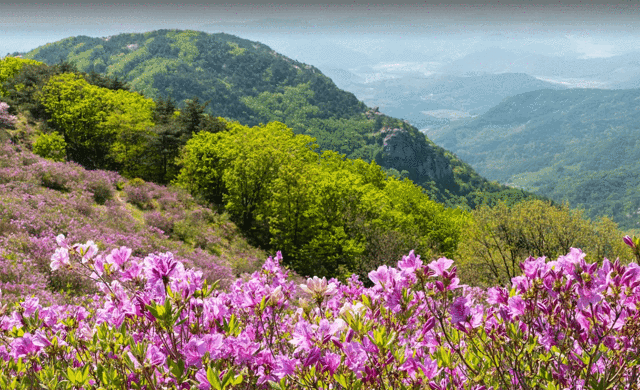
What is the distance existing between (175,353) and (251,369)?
0.58 m

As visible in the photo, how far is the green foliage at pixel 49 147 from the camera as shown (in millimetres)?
28656

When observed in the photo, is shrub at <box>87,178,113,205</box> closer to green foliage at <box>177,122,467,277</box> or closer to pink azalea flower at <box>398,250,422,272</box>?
green foliage at <box>177,122,467,277</box>

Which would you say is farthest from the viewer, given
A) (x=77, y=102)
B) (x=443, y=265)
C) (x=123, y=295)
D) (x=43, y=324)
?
(x=77, y=102)

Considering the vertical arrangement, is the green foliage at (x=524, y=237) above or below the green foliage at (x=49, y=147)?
below

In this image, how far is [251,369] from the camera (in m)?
2.70

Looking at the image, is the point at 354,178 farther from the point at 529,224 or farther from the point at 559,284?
the point at 559,284

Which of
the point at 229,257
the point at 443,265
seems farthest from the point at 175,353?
the point at 229,257

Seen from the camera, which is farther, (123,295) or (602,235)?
(602,235)

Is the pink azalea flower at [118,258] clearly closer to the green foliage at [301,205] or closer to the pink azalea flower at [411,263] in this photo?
the pink azalea flower at [411,263]

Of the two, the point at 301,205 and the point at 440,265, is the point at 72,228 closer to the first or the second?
the point at 440,265

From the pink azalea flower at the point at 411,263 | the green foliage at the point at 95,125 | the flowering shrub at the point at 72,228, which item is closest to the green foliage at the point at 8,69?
the green foliage at the point at 95,125

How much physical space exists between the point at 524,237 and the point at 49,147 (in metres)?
36.8

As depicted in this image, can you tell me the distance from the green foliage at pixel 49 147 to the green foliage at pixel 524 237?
32.0m

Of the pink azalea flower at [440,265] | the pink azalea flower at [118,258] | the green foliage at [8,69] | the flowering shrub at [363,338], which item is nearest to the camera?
the flowering shrub at [363,338]
